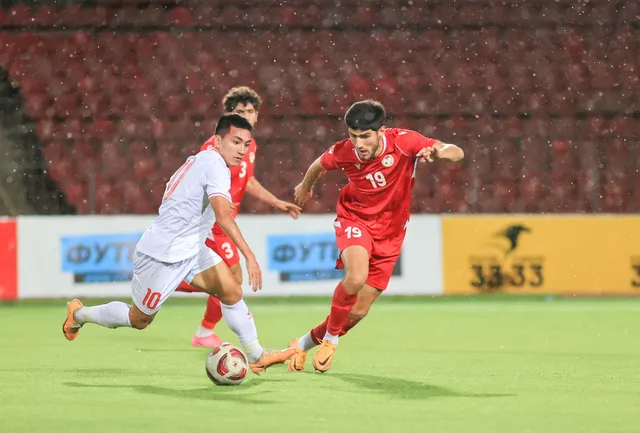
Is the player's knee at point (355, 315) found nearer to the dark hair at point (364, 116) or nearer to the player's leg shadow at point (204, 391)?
the player's leg shadow at point (204, 391)

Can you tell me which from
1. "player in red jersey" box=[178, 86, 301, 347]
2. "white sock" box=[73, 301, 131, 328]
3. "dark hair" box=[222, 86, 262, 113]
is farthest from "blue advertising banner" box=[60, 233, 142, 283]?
"white sock" box=[73, 301, 131, 328]

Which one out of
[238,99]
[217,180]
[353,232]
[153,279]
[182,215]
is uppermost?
[238,99]

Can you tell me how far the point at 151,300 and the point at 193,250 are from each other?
366 mm

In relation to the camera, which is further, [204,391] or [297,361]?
[297,361]

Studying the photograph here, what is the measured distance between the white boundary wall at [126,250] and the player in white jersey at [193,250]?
5.24 meters

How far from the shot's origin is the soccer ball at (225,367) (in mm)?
5652

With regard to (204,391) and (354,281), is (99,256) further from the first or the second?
(204,391)

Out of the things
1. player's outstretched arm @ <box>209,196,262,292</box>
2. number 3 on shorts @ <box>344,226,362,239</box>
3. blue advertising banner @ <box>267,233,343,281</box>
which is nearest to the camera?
player's outstretched arm @ <box>209,196,262,292</box>

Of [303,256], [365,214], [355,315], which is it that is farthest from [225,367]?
[303,256]

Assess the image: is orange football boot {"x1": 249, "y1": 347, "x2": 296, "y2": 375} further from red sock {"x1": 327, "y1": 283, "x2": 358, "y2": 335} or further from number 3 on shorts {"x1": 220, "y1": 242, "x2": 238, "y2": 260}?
number 3 on shorts {"x1": 220, "y1": 242, "x2": 238, "y2": 260}

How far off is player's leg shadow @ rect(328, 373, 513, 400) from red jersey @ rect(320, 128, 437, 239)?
960mm

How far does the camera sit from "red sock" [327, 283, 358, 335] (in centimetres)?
639

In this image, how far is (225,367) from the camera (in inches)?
223

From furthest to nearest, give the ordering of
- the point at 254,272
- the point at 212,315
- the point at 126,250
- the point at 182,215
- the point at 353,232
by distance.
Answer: the point at 126,250 < the point at 212,315 < the point at 353,232 < the point at 182,215 < the point at 254,272
